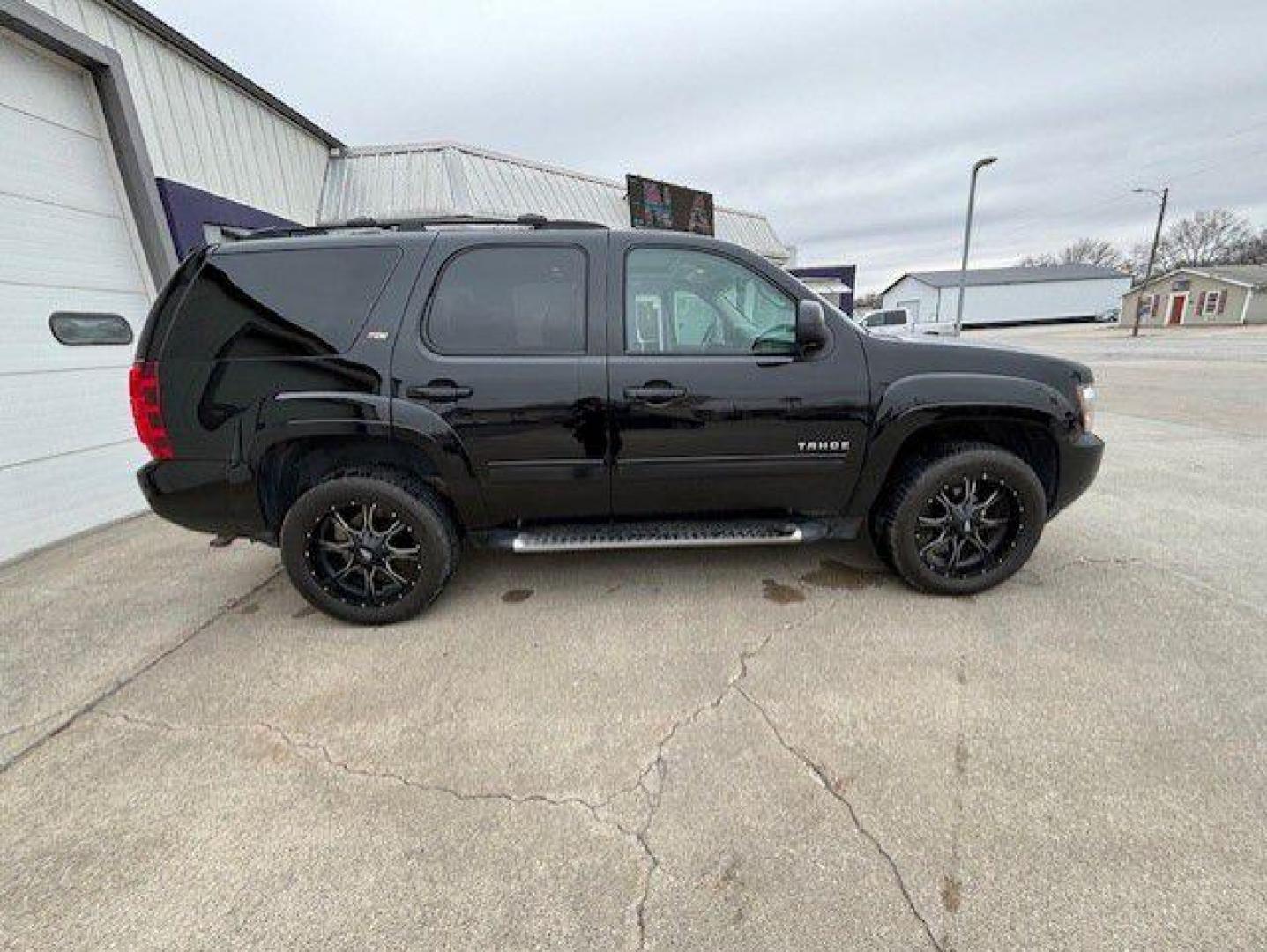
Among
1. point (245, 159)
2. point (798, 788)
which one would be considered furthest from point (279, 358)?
point (245, 159)

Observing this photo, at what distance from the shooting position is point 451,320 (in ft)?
9.57

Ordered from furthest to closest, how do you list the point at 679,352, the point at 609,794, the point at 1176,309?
the point at 1176,309 → the point at 679,352 → the point at 609,794

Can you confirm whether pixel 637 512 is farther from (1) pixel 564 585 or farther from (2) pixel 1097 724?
Result: (2) pixel 1097 724

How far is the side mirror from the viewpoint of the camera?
2.73 meters

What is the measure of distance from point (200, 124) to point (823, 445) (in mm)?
7245

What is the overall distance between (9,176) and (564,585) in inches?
200

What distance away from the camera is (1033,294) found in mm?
57906

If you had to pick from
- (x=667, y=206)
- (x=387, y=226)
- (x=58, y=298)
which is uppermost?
(x=667, y=206)

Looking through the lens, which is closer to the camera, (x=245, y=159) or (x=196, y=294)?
(x=196, y=294)

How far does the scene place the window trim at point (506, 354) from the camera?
2883 mm

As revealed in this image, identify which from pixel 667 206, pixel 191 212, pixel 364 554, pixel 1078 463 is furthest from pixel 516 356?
pixel 667 206

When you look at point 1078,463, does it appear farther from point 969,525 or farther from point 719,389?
point 719,389

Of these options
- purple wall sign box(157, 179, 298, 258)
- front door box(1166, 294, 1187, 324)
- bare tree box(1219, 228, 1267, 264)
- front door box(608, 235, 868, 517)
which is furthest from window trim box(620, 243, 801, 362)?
bare tree box(1219, 228, 1267, 264)

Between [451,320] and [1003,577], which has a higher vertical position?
[451,320]
